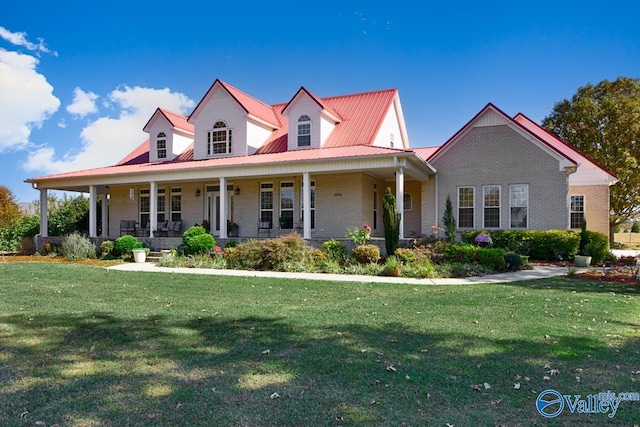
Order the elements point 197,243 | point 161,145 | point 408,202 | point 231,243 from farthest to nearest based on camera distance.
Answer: point 161,145 → point 408,202 → point 231,243 → point 197,243

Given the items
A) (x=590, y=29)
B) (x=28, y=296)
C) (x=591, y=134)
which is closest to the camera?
(x=28, y=296)

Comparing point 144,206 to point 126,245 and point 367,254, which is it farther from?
point 367,254

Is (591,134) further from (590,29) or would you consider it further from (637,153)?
(590,29)

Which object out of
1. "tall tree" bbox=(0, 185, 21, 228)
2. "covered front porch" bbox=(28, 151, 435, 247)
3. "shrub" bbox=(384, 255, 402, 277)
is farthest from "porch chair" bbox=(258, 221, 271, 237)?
"tall tree" bbox=(0, 185, 21, 228)

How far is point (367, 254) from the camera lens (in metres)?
14.8

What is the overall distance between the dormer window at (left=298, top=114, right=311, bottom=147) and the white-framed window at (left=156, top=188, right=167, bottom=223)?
8144 millimetres

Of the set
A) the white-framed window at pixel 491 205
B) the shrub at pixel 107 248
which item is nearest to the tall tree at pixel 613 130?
the white-framed window at pixel 491 205

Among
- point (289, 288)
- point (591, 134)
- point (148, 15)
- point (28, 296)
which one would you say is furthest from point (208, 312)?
point (591, 134)

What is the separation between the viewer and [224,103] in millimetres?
21797

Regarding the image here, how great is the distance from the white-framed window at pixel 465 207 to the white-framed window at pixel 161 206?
15123 millimetres

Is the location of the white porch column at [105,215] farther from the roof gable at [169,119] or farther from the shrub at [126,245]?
the shrub at [126,245]

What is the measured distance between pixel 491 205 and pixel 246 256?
1095 centimetres

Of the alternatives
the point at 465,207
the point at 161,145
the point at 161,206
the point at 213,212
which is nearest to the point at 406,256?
the point at 465,207

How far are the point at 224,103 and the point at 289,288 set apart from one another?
46.3 feet
